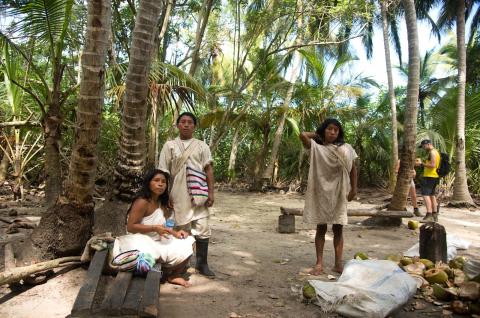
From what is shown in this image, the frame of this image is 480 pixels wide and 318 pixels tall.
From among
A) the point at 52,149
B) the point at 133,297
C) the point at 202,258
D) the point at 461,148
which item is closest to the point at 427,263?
the point at 202,258

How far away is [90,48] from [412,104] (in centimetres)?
584

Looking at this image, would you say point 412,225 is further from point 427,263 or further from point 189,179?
point 189,179

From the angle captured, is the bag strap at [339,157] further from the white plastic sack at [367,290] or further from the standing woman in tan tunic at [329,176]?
the white plastic sack at [367,290]

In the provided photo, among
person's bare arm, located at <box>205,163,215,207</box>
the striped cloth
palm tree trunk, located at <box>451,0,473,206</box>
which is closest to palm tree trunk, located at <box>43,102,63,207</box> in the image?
the striped cloth

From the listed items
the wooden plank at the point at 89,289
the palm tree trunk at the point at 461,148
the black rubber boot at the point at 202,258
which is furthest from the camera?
the palm tree trunk at the point at 461,148

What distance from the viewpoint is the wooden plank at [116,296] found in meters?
2.69

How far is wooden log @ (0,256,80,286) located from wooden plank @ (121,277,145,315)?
0.93 m

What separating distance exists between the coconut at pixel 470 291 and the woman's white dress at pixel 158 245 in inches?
92.7

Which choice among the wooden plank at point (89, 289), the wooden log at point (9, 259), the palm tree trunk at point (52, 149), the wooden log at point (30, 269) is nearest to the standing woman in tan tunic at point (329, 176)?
the wooden plank at point (89, 289)

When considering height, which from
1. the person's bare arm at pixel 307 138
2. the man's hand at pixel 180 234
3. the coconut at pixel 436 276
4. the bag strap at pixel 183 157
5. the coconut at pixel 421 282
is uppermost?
the person's bare arm at pixel 307 138

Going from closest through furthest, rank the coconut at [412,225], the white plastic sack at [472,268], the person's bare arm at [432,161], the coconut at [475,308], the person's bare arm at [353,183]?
the coconut at [475,308], the white plastic sack at [472,268], the person's bare arm at [353,183], the coconut at [412,225], the person's bare arm at [432,161]

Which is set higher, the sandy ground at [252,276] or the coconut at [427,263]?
the coconut at [427,263]

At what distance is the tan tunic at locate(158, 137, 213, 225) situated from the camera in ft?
13.2

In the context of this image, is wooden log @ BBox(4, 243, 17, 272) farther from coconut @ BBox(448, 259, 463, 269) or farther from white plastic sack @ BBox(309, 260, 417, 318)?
coconut @ BBox(448, 259, 463, 269)
